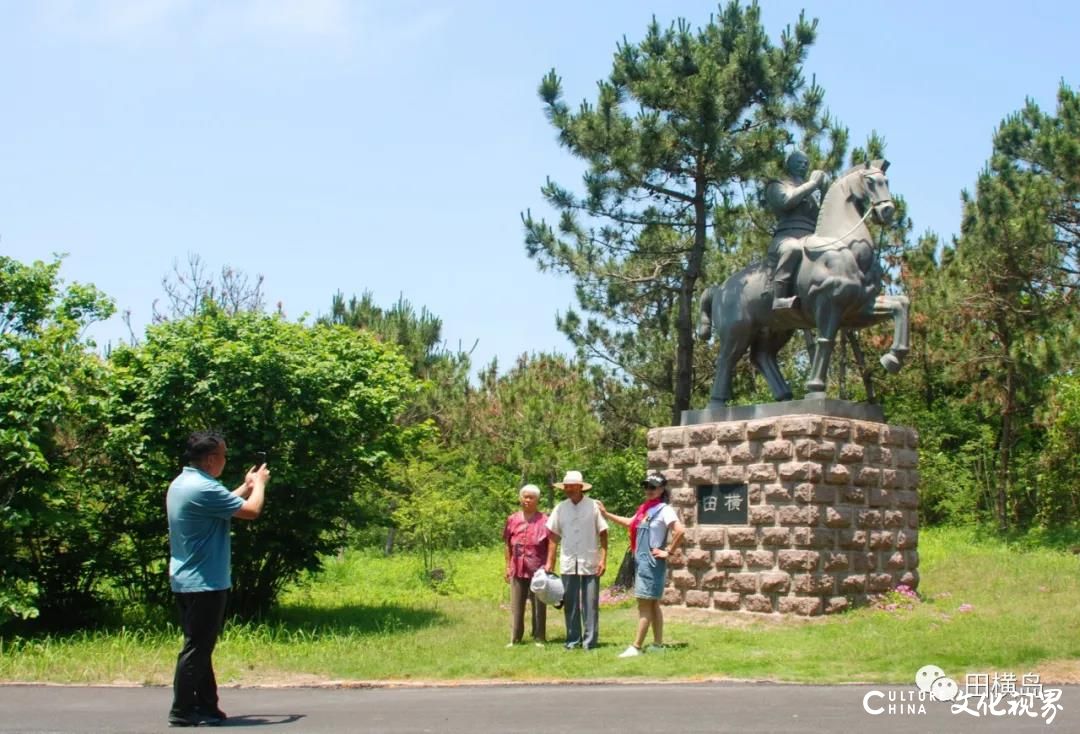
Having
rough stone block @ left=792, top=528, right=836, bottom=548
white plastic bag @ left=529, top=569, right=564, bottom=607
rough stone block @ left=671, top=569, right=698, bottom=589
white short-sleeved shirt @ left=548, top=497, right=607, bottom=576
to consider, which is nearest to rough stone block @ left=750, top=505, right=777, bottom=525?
rough stone block @ left=792, top=528, right=836, bottom=548

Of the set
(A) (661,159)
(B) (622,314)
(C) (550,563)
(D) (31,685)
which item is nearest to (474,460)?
(B) (622,314)

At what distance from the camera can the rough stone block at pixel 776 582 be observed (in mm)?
Result: 12086

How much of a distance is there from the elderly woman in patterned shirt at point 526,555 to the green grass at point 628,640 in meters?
0.34

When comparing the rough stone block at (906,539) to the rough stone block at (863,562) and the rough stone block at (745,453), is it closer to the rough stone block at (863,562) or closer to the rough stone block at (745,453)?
the rough stone block at (863,562)

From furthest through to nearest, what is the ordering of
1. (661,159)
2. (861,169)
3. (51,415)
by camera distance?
(661,159), (861,169), (51,415)

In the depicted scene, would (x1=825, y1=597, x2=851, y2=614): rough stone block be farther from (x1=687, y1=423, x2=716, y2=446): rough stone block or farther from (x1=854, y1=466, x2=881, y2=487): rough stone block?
(x1=687, y1=423, x2=716, y2=446): rough stone block

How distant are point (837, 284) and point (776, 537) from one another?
275cm

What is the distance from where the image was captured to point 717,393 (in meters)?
13.9

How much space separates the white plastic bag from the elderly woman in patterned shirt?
0.37 meters

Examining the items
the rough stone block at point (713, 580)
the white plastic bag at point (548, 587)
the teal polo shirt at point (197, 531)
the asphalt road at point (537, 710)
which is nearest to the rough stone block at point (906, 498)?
the rough stone block at point (713, 580)

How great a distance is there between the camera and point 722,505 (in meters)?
12.9

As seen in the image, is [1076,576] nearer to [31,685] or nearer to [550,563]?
[550,563]

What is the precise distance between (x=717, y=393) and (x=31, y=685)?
314 inches

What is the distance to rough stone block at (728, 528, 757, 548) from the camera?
1245 centimetres
